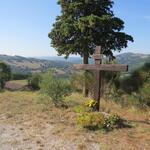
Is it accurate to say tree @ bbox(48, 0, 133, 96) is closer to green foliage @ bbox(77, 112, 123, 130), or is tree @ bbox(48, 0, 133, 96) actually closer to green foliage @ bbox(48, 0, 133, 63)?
green foliage @ bbox(48, 0, 133, 63)

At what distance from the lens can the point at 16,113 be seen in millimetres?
15258

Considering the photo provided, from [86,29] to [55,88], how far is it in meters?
8.15

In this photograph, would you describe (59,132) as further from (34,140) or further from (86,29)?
(86,29)

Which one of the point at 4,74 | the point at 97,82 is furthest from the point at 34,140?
the point at 4,74

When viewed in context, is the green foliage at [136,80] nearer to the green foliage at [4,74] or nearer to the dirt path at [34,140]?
the dirt path at [34,140]

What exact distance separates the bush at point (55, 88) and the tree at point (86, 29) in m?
6.90

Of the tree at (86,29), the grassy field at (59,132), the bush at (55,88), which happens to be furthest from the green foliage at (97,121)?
the tree at (86,29)

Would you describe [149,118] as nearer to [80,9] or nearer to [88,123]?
[88,123]

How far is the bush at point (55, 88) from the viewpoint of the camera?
16.6 m

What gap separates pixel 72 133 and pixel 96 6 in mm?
14668

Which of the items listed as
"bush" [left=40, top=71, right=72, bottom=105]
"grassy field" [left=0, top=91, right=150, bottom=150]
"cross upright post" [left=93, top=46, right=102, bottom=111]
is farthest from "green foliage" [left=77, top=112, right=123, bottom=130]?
"bush" [left=40, top=71, right=72, bottom=105]

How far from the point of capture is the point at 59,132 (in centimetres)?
1180

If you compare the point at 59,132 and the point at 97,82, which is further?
the point at 97,82

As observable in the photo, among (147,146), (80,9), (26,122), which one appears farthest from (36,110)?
(80,9)
